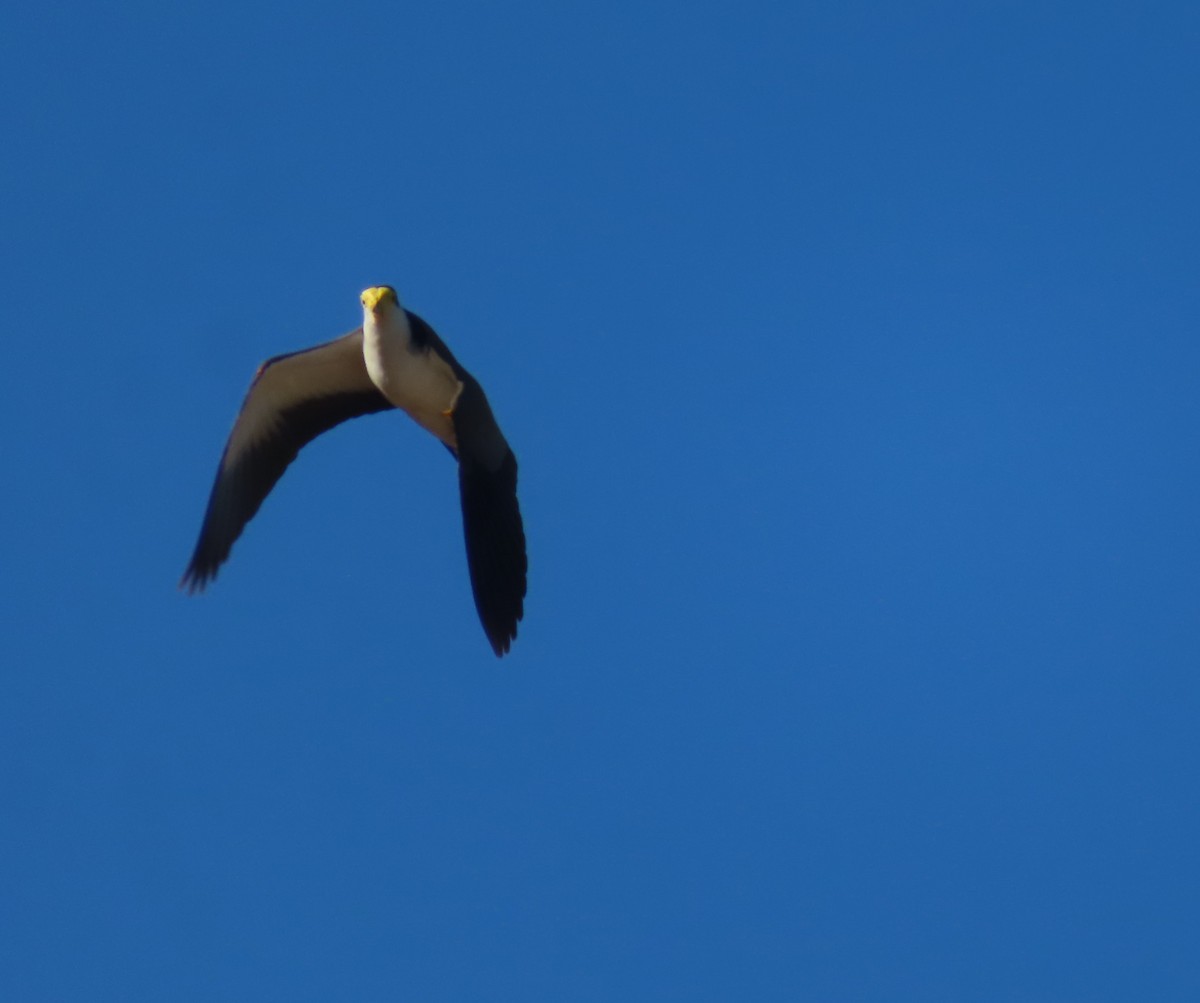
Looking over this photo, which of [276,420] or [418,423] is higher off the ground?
[276,420]

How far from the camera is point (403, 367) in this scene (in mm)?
13289

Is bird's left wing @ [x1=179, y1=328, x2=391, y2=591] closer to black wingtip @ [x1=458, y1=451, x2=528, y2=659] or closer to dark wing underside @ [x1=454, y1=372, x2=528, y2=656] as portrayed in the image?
dark wing underside @ [x1=454, y1=372, x2=528, y2=656]

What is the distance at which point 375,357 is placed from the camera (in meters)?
13.3

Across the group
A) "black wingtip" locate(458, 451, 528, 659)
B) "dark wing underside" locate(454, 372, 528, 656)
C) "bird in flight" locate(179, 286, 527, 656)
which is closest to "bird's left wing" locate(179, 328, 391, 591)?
"bird in flight" locate(179, 286, 527, 656)

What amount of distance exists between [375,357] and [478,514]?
4.41ft

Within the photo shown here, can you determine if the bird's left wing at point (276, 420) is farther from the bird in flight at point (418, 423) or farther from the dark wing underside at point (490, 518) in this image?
the dark wing underside at point (490, 518)

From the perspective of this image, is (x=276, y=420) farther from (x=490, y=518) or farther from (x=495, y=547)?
(x=495, y=547)

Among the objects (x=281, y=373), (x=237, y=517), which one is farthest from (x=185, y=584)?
(x=281, y=373)

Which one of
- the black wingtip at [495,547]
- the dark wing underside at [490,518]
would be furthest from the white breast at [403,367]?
the black wingtip at [495,547]

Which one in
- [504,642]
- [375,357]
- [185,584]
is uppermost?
[375,357]

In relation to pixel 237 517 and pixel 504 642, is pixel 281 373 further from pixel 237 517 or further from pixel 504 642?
pixel 504 642

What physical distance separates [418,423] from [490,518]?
1055 mm

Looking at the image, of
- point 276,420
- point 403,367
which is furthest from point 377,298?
point 276,420

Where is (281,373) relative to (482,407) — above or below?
above
